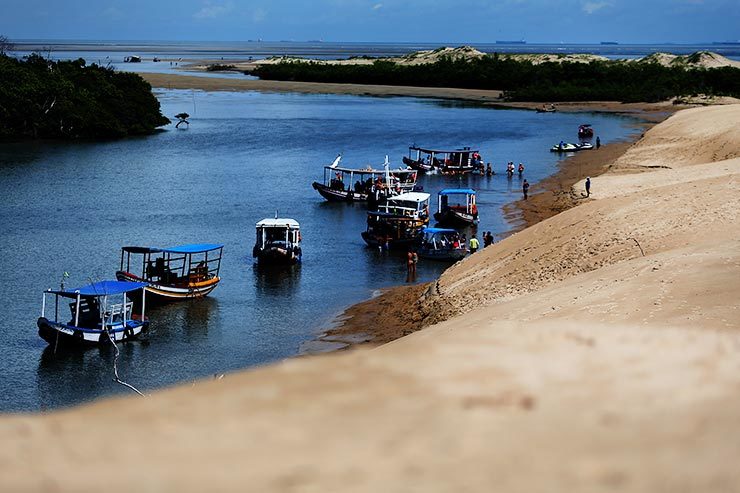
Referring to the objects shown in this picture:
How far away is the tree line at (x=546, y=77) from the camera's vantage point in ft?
378

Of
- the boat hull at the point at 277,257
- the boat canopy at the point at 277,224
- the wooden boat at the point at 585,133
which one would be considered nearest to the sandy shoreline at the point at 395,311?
the boat hull at the point at 277,257

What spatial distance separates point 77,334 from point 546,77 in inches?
4400

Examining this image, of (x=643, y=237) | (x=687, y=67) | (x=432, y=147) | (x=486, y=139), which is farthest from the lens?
(x=687, y=67)

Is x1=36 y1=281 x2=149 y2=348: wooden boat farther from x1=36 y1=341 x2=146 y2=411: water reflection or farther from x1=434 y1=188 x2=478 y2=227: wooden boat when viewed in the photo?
x1=434 y1=188 x2=478 y2=227: wooden boat

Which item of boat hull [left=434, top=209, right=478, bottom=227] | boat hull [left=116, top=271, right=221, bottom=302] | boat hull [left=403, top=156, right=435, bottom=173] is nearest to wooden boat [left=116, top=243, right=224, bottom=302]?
boat hull [left=116, top=271, right=221, bottom=302]

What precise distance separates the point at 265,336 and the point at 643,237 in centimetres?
1013

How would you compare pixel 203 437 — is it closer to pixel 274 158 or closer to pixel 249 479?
pixel 249 479

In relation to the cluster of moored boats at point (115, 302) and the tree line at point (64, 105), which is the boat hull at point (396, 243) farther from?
the tree line at point (64, 105)

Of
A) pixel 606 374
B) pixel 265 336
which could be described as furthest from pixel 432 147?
pixel 606 374

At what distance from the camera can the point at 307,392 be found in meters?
7.28

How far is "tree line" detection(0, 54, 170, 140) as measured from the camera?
8150 centimetres

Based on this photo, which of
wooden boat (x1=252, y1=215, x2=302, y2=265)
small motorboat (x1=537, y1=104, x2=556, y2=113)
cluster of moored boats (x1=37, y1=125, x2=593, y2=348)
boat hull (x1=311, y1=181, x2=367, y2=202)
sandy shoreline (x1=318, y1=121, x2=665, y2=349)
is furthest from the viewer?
small motorboat (x1=537, y1=104, x2=556, y2=113)

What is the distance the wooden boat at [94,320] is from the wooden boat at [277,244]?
7.89 m

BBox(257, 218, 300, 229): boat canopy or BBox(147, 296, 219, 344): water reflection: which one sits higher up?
BBox(257, 218, 300, 229): boat canopy
